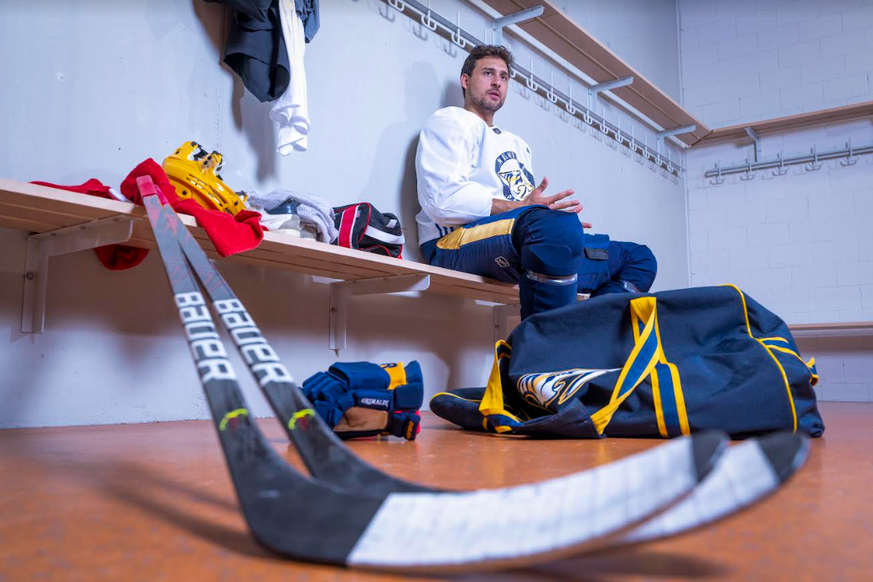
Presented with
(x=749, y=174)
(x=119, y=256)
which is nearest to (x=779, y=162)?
(x=749, y=174)

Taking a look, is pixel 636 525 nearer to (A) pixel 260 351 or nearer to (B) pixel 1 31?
(A) pixel 260 351

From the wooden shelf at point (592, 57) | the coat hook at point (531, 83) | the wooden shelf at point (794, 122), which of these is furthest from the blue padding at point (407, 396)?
the wooden shelf at point (794, 122)

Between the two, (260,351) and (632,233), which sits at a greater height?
(632,233)

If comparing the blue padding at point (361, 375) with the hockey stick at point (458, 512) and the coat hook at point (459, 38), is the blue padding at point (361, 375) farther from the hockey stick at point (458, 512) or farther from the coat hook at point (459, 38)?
the coat hook at point (459, 38)

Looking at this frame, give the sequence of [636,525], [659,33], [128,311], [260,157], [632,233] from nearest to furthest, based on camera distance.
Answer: [636,525] < [128,311] < [260,157] < [632,233] < [659,33]

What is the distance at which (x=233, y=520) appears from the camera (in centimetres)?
69

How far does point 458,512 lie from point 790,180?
4919mm

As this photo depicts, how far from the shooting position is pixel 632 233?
4.29 m

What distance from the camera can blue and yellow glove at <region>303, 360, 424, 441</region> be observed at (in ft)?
4.67

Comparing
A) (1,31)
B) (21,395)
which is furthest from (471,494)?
(1,31)

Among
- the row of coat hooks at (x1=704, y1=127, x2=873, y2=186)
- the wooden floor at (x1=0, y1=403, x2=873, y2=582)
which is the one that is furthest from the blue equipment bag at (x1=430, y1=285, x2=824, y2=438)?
the row of coat hooks at (x1=704, y1=127, x2=873, y2=186)

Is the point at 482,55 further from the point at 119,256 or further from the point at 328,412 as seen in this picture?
the point at 328,412

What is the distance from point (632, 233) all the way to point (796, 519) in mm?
3740

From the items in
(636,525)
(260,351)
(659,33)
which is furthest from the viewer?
(659,33)
